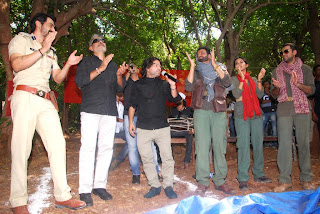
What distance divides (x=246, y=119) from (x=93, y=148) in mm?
2535

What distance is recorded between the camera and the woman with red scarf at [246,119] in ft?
15.3

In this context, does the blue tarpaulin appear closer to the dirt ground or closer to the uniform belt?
the dirt ground

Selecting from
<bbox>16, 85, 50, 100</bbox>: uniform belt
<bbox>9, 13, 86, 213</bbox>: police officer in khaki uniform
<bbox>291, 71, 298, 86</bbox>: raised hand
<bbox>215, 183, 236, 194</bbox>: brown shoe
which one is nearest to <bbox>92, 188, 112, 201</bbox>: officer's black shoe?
<bbox>9, 13, 86, 213</bbox>: police officer in khaki uniform

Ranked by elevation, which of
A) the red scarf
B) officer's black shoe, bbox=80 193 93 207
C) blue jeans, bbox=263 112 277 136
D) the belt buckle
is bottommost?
officer's black shoe, bbox=80 193 93 207

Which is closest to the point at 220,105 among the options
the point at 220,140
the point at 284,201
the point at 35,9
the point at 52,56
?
the point at 220,140

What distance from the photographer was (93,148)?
3.91m

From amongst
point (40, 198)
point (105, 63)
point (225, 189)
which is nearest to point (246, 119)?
point (225, 189)

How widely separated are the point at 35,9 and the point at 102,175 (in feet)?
18.7

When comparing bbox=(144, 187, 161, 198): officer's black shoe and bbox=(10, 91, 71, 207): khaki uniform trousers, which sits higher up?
bbox=(10, 91, 71, 207): khaki uniform trousers

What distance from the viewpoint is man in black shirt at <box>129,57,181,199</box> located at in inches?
163

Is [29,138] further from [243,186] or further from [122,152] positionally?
[243,186]

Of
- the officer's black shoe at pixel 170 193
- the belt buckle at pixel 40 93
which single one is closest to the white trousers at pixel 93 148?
the belt buckle at pixel 40 93

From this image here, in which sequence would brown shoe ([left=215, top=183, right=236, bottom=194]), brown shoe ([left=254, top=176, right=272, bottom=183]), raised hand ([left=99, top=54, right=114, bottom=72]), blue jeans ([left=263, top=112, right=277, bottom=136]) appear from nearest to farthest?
raised hand ([left=99, top=54, right=114, bottom=72]), brown shoe ([left=215, top=183, right=236, bottom=194]), brown shoe ([left=254, top=176, right=272, bottom=183]), blue jeans ([left=263, top=112, right=277, bottom=136])

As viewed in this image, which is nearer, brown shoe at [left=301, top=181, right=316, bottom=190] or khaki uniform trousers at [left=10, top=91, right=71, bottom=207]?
khaki uniform trousers at [left=10, top=91, right=71, bottom=207]
